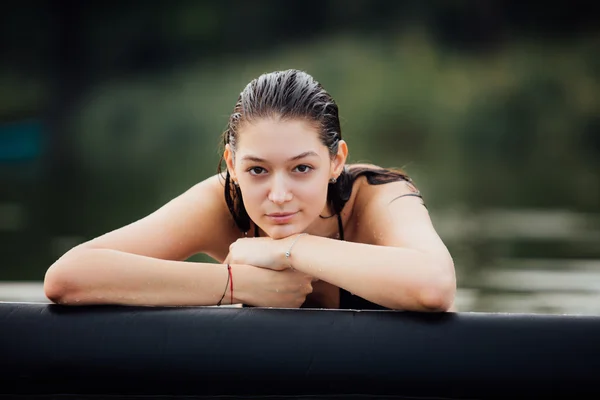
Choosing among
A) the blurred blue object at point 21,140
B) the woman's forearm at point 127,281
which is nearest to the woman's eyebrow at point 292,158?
the woman's forearm at point 127,281

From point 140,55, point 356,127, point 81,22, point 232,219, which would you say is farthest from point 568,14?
point 232,219

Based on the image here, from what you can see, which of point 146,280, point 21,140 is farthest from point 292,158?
point 21,140

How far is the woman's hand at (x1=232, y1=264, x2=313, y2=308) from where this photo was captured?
6.04ft

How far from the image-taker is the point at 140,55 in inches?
1027

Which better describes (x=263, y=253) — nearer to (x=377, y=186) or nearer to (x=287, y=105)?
(x=287, y=105)

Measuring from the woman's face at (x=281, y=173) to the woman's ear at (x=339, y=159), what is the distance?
0.36 ft

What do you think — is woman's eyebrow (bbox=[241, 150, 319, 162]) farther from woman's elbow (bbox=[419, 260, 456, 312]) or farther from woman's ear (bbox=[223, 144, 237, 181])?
woman's elbow (bbox=[419, 260, 456, 312])

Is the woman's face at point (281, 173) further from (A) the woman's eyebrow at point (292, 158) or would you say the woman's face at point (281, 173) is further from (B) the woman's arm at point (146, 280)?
(B) the woman's arm at point (146, 280)

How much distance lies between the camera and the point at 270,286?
1.86 m

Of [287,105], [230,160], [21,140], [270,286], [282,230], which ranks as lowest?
[21,140]

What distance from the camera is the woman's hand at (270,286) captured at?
184 cm

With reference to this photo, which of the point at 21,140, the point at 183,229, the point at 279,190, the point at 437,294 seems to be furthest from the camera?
the point at 21,140

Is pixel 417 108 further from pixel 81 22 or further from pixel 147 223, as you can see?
pixel 147 223

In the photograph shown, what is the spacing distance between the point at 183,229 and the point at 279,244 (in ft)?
1.09
